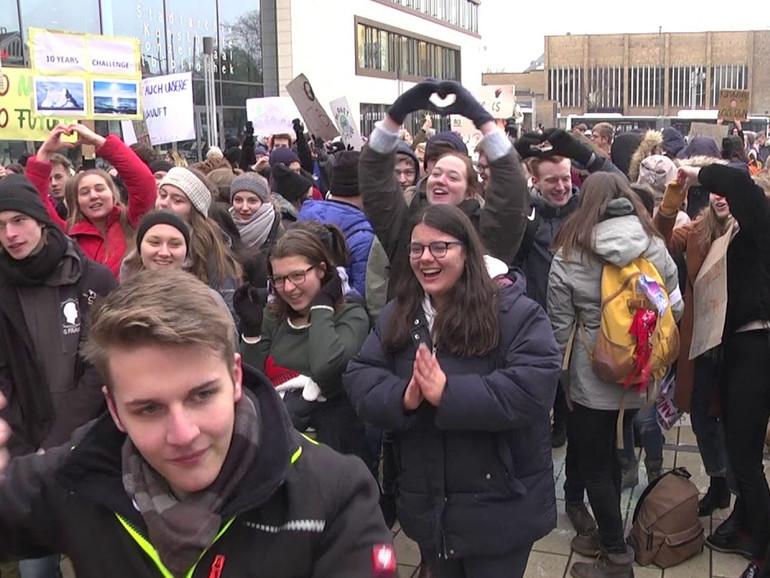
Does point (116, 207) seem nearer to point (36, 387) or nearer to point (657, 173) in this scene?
point (36, 387)

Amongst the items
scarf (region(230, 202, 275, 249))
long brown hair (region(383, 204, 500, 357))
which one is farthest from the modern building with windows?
long brown hair (region(383, 204, 500, 357))

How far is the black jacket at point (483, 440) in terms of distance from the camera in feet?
8.69

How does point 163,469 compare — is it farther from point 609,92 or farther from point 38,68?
point 609,92

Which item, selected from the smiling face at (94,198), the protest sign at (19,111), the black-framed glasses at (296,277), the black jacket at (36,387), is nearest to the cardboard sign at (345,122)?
the protest sign at (19,111)

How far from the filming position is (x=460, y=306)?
2.80 m

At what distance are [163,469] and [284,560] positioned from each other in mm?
288

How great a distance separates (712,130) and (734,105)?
1.66 m

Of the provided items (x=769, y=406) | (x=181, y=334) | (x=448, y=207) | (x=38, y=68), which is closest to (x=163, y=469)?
(x=181, y=334)

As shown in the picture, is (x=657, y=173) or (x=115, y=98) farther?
(x=115, y=98)

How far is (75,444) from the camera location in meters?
1.59

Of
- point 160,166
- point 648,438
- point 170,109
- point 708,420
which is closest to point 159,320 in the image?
point 708,420

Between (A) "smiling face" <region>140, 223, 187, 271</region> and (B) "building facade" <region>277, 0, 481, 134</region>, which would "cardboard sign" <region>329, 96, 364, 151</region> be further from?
(B) "building facade" <region>277, 0, 481, 134</region>

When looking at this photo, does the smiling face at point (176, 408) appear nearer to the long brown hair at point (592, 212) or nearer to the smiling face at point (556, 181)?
the long brown hair at point (592, 212)

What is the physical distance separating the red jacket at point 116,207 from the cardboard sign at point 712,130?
6402 mm
